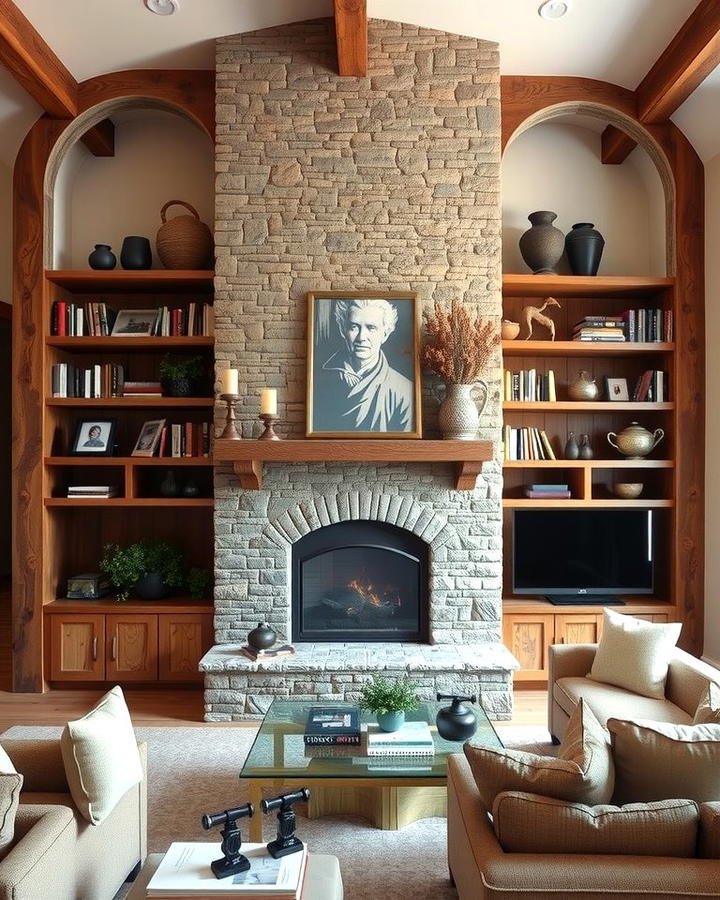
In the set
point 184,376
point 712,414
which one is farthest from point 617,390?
point 184,376

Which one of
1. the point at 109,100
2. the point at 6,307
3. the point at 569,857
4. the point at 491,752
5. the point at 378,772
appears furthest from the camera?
the point at 6,307

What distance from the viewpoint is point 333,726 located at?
307 centimetres

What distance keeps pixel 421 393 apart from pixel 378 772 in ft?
7.65

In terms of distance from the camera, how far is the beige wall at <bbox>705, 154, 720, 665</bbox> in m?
4.68

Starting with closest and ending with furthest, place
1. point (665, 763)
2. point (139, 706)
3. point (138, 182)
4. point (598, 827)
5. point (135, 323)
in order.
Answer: point (598, 827), point (665, 763), point (139, 706), point (135, 323), point (138, 182)

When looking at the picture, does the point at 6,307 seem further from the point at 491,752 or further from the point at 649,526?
the point at 491,752

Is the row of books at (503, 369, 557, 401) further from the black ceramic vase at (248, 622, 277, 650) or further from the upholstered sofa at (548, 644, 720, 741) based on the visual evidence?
the black ceramic vase at (248, 622, 277, 650)

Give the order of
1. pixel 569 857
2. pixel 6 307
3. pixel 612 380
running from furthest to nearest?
pixel 6 307, pixel 612 380, pixel 569 857

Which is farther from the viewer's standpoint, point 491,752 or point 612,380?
point 612,380

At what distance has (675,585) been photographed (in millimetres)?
4848

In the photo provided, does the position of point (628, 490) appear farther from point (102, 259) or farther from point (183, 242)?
point (102, 259)

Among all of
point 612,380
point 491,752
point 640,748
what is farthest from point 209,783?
point 612,380

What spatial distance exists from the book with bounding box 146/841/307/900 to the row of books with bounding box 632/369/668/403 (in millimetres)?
3842

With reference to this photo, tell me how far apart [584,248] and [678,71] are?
1.12 metres
